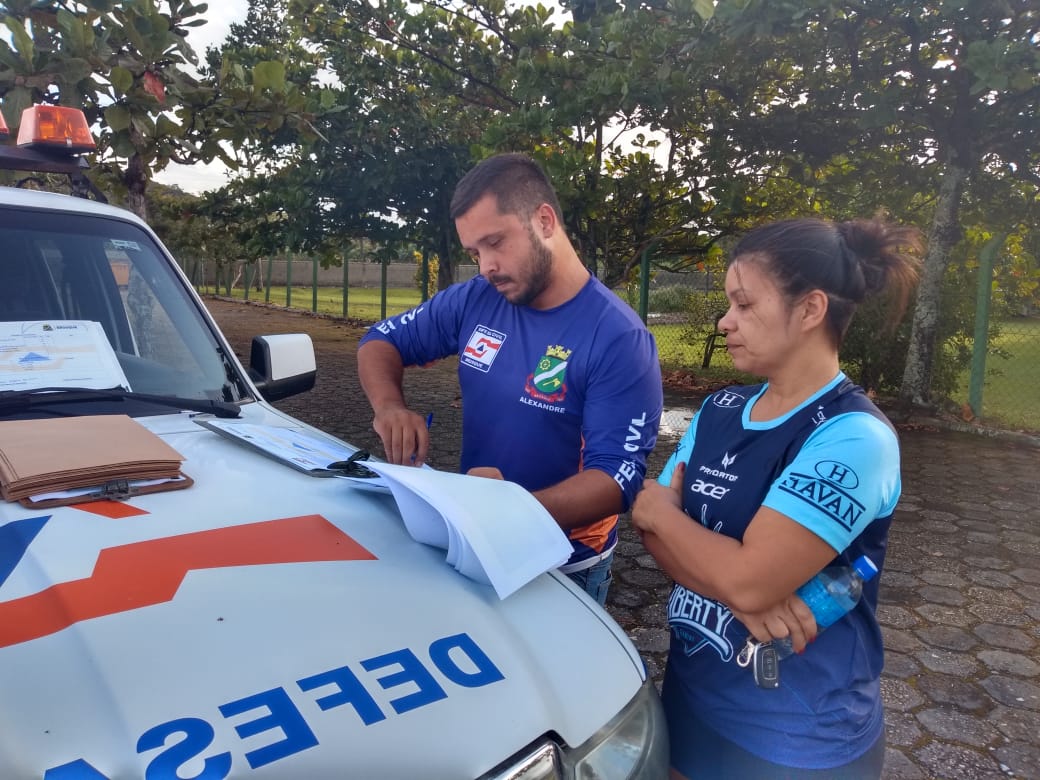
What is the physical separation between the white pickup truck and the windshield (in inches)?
7.8

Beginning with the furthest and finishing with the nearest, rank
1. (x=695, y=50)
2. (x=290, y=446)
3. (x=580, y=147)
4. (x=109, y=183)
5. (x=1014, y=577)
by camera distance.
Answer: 1. (x=580, y=147)
2. (x=695, y=50)
3. (x=109, y=183)
4. (x=1014, y=577)
5. (x=290, y=446)

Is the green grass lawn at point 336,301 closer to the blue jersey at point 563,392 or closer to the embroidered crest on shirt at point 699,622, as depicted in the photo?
the blue jersey at point 563,392

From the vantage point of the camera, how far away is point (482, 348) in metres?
2.26

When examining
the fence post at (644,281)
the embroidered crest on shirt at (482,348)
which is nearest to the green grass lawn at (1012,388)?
the fence post at (644,281)

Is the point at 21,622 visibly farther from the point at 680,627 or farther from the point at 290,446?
the point at 680,627

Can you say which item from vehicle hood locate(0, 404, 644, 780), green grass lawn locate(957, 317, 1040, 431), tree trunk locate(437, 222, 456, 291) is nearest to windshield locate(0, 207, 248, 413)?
vehicle hood locate(0, 404, 644, 780)

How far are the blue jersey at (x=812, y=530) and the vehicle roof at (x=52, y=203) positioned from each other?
2040mm

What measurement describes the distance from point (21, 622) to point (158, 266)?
66.5 inches

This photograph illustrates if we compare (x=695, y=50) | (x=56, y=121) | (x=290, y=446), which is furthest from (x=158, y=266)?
(x=695, y=50)

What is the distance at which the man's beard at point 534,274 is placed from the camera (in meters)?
2.11

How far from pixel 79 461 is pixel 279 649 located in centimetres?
72

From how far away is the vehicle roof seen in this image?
2381 mm

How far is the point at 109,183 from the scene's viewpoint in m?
4.94

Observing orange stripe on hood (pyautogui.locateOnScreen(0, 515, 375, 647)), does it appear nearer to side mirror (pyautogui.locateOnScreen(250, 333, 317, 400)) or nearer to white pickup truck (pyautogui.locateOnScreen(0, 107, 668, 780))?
white pickup truck (pyautogui.locateOnScreen(0, 107, 668, 780))
